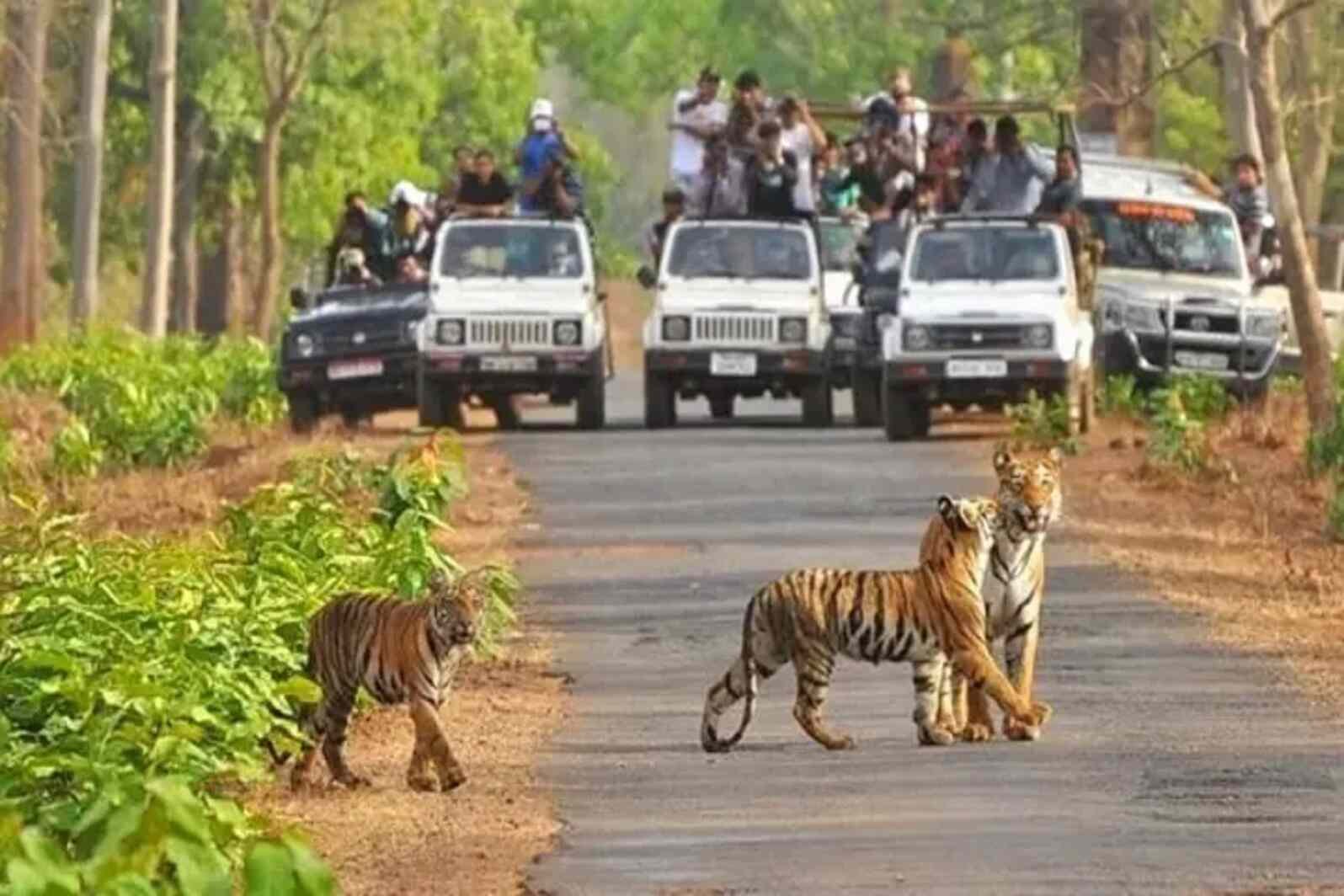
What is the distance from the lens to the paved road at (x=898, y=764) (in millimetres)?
13922

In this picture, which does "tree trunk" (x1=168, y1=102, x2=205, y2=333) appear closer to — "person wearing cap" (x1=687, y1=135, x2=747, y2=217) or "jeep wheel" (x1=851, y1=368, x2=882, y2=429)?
"person wearing cap" (x1=687, y1=135, x2=747, y2=217)

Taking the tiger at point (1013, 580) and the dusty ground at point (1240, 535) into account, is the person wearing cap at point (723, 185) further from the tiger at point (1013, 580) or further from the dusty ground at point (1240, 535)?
the tiger at point (1013, 580)

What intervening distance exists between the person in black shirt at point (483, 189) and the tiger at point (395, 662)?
84.2 ft

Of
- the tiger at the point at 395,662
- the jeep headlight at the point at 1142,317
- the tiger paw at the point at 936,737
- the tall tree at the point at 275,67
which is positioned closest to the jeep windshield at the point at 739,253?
the jeep headlight at the point at 1142,317

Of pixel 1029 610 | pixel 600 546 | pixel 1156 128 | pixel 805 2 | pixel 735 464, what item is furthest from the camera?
pixel 805 2

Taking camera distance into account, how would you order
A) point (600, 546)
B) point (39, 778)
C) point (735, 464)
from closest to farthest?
1. point (39, 778)
2. point (600, 546)
3. point (735, 464)

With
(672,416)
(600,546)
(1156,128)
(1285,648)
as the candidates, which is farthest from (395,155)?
(1285,648)

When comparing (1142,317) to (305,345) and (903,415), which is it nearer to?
(903,415)

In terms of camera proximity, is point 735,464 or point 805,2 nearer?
point 735,464

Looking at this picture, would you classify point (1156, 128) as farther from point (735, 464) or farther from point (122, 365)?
point (735, 464)

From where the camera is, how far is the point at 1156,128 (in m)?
71.9

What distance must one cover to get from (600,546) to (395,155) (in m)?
48.6

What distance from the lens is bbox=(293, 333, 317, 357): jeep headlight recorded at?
41.5m

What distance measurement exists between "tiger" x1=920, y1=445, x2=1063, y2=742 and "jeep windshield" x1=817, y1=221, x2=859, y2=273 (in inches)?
1022
